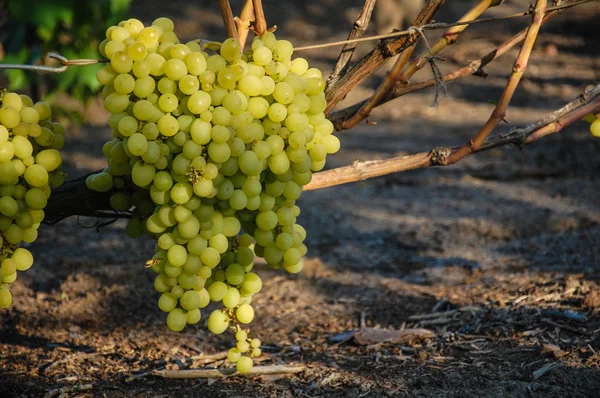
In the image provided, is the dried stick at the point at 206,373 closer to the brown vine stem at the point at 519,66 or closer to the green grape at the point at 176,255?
the green grape at the point at 176,255

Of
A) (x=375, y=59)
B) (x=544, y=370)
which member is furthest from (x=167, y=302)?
(x=544, y=370)

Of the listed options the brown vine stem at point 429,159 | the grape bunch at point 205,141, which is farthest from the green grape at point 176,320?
the brown vine stem at point 429,159

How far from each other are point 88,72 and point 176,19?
191 inches

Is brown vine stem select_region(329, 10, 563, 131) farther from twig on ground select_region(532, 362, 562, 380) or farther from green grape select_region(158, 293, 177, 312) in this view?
twig on ground select_region(532, 362, 562, 380)

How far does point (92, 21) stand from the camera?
16.0 ft

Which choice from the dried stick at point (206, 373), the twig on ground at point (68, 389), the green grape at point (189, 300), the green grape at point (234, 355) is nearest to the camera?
the green grape at point (189, 300)

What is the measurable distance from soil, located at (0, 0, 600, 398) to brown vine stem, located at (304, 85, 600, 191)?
60 cm

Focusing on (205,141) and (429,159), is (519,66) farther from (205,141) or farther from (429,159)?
(205,141)

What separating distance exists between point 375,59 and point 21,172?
0.86 metres

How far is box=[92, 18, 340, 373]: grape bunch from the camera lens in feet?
4.62

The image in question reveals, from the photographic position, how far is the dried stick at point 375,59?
174 centimetres

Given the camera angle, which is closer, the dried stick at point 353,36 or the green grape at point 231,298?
the green grape at point 231,298

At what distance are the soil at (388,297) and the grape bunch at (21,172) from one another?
0.29 metres

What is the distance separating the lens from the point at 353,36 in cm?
181
